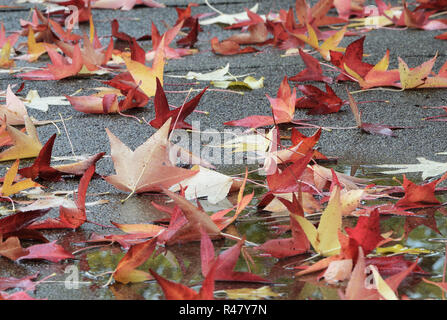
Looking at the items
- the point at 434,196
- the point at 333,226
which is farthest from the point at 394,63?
the point at 333,226

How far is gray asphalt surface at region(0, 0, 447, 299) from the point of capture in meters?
1.11

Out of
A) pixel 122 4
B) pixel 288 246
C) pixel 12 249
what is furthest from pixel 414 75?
pixel 122 4

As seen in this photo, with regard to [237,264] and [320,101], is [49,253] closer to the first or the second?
[237,264]

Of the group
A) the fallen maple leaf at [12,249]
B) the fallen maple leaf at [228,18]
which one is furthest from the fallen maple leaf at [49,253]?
the fallen maple leaf at [228,18]

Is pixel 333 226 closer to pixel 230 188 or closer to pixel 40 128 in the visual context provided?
pixel 230 188

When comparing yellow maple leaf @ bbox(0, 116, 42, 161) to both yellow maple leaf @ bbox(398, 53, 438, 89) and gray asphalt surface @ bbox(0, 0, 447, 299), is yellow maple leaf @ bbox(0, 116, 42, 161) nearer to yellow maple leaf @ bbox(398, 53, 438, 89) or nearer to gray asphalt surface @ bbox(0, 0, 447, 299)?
gray asphalt surface @ bbox(0, 0, 447, 299)

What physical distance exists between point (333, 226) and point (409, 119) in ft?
2.46

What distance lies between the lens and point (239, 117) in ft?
5.30

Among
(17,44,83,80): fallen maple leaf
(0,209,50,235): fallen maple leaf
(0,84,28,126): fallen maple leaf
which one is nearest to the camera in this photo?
(0,209,50,235): fallen maple leaf

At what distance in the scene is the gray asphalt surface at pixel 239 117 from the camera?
3.64 feet

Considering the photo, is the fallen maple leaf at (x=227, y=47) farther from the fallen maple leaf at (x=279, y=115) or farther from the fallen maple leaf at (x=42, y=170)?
the fallen maple leaf at (x=42, y=170)

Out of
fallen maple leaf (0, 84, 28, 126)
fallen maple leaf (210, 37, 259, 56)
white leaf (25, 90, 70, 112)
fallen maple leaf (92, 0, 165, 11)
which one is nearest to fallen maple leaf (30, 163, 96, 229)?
fallen maple leaf (0, 84, 28, 126)

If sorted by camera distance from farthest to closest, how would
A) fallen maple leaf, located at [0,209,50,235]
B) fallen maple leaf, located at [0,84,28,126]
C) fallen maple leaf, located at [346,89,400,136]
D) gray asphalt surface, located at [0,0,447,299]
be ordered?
fallen maple leaf, located at [0,84,28,126] < fallen maple leaf, located at [346,89,400,136] < gray asphalt surface, located at [0,0,447,299] < fallen maple leaf, located at [0,209,50,235]

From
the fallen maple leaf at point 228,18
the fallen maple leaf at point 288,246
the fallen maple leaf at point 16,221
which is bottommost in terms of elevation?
the fallen maple leaf at point 228,18
